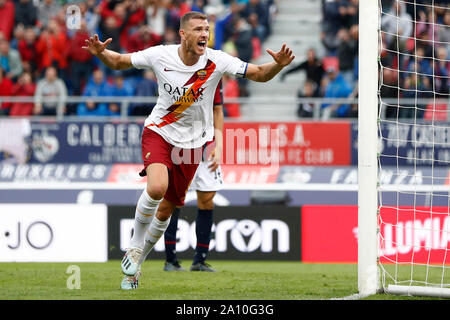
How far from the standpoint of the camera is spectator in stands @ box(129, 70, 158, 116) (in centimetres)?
1711

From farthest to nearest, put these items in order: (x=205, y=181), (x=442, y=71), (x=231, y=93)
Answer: (x=231, y=93), (x=442, y=71), (x=205, y=181)

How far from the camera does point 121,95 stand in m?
17.8

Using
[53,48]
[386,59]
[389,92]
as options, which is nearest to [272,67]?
[389,92]

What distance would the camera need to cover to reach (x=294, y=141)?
1661 cm

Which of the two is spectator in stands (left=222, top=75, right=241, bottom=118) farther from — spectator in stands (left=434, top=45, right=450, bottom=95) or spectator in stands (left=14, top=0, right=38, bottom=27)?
spectator in stands (left=14, top=0, right=38, bottom=27)

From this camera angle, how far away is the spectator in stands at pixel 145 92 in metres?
17.1

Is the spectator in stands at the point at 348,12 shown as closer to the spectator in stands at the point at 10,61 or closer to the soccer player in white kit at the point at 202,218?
the spectator in stands at the point at 10,61

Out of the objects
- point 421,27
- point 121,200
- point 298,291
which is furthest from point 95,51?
point 421,27

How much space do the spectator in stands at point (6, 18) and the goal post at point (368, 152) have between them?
13.4m

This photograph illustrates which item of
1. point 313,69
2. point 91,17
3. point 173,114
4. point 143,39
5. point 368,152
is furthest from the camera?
point 91,17

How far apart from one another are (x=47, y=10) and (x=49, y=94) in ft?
10.3

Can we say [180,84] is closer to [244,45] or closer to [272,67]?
[272,67]

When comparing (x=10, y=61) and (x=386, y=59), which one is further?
(x=10, y=61)

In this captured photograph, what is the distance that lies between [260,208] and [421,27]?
667 centimetres
